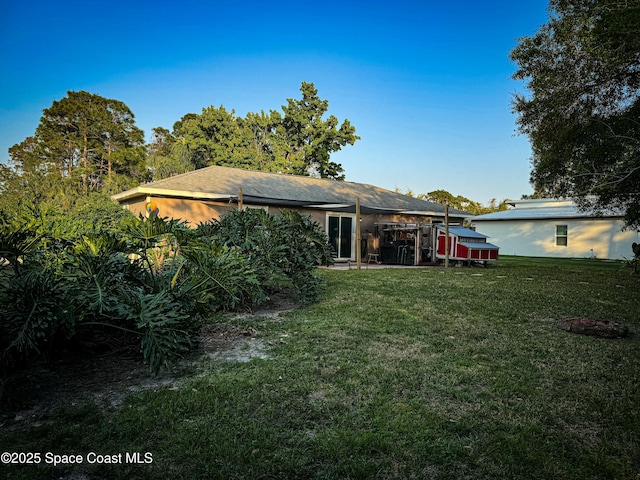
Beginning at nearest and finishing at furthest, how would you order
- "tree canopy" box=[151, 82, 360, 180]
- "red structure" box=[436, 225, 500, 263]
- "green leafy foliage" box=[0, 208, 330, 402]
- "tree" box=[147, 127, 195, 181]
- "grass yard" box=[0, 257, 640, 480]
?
"grass yard" box=[0, 257, 640, 480] < "green leafy foliage" box=[0, 208, 330, 402] < "red structure" box=[436, 225, 500, 263] < "tree" box=[147, 127, 195, 181] < "tree canopy" box=[151, 82, 360, 180]

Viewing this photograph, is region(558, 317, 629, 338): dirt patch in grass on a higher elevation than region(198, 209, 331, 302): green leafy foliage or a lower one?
lower

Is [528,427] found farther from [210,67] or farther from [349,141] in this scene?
[349,141]

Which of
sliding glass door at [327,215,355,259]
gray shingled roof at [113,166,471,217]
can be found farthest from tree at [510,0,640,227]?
sliding glass door at [327,215,355,259]

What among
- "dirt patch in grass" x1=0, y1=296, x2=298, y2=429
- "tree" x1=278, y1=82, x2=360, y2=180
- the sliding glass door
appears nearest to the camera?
"dirt patch in grass" x1=0, y1=296, x2=298, y2=429

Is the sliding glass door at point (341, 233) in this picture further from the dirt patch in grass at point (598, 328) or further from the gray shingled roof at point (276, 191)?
the dirt patch in grass at point (598, 328)

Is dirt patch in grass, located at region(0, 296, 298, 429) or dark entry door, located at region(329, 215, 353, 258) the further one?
dark entry door, located at region(329, 215, 353, 258)

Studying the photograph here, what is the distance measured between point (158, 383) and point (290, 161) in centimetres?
2669

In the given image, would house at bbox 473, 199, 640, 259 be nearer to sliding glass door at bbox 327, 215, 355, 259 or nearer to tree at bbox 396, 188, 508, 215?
sliding glass door at bbox 327, 215, 355, 259

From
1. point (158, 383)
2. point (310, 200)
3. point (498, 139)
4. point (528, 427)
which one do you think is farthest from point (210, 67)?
point (528, 427)

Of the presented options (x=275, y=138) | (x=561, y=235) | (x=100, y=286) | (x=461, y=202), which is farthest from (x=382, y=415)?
(x=461, y=202)

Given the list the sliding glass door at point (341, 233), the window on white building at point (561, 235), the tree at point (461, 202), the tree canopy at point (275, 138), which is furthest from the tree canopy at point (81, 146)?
the tree at point (461, 202)

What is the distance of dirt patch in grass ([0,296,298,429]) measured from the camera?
2.55 m

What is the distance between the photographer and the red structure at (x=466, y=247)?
43.5 ft

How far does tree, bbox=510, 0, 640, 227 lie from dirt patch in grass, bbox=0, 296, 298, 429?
7.94 meters
